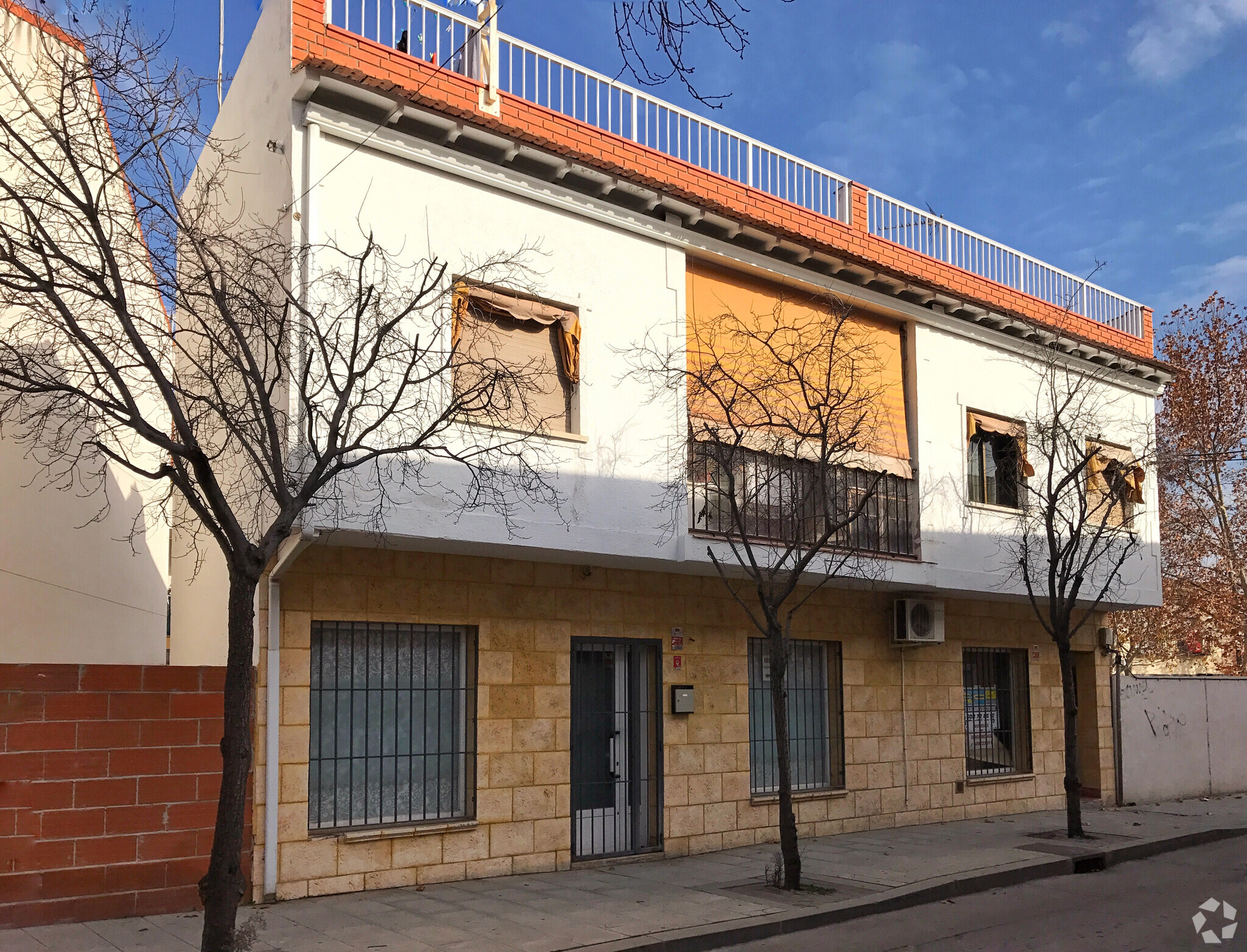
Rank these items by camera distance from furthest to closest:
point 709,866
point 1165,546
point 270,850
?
point 1165,546 → point 709,866 → point 270,850

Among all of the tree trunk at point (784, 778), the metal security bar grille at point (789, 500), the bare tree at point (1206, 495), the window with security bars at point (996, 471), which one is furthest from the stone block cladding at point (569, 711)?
the bare tree at point (1206, 495)

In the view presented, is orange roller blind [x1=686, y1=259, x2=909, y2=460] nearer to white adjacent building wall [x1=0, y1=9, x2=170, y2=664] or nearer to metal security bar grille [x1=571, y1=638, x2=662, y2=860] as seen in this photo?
metal security bar grille [x1=571, y1=638, x2=662, y2=860]

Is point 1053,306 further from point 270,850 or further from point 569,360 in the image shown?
point 270,850

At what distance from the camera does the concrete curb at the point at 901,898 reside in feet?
26.8

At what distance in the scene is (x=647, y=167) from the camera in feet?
39.6

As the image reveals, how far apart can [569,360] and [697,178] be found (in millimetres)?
3113

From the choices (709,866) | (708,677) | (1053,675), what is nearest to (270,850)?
(709,866)

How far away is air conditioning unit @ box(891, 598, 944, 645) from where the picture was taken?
14641mm

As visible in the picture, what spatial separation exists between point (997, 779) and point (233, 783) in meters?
12.8

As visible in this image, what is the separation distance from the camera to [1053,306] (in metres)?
17.1

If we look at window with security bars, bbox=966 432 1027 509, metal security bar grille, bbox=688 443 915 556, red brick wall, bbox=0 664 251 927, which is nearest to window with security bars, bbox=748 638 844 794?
metal security bar grille, bbox=688 443 915 556

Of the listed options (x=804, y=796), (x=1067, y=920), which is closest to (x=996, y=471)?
(x=804, y=796)

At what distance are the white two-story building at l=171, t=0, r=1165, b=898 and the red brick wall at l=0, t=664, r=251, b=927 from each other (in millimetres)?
619

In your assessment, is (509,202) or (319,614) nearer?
(319,614)
